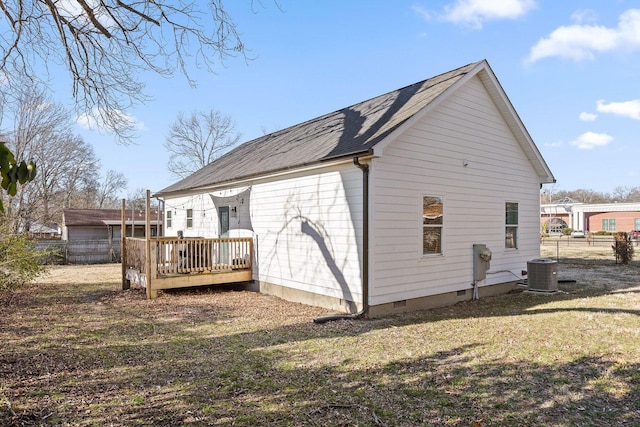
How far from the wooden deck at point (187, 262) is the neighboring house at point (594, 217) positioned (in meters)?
50.2

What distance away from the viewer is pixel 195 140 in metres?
37.5

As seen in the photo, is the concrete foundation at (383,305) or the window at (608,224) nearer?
the concrete foundation at (383,305)

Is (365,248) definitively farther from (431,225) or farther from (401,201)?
(431,225)

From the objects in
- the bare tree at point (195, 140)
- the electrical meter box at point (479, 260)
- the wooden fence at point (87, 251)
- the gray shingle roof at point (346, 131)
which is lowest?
the wooden fence at point (87, 251)

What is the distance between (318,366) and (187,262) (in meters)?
6.47

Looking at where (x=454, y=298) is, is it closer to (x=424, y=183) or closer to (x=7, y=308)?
(x=424, y=183)

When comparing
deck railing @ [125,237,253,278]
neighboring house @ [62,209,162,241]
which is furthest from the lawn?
neighboring house @ [62,209,162,241]

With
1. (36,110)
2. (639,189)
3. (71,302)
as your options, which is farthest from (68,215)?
(639,189)

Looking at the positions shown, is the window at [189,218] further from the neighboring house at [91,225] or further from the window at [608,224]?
the window at [608,224]

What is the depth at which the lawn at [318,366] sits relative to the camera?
366 cm

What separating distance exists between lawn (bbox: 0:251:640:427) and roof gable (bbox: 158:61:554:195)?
11.7 feet

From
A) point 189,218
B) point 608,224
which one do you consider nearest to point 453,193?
point 189,218

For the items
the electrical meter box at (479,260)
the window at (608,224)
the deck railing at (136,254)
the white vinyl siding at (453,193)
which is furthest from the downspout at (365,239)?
the window at (608,224)

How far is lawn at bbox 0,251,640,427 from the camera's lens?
366 cm
